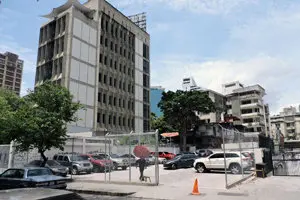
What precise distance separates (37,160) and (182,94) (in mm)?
39698

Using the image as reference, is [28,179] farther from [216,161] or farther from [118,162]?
[216,161]

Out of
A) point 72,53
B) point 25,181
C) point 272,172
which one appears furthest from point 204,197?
point 72,53

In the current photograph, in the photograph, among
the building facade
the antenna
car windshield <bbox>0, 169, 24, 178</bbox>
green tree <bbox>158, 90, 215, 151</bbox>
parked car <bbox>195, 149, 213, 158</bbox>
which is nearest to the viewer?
car windshield <bbox>0, 169, 24, 178</bbox>

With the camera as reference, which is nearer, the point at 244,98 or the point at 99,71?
the point at 99,71

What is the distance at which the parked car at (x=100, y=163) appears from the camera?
17.0 metres

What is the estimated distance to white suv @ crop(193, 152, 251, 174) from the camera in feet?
62.2

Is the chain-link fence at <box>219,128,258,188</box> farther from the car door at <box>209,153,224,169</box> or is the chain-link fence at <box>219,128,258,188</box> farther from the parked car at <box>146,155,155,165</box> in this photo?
the parked car at <box>146,155,155,165</box>

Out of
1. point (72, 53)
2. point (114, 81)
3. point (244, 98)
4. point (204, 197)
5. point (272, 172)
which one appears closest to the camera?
point (204, 197)

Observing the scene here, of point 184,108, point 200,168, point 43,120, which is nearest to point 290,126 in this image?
point 184,108

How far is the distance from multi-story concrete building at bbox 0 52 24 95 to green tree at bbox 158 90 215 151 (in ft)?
407

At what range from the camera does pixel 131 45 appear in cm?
6150

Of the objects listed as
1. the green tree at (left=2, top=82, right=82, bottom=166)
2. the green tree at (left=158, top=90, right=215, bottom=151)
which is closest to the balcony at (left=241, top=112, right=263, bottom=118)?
the green tree at (left=158, top=90, right=215, bottom=151)

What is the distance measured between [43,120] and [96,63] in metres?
33.9

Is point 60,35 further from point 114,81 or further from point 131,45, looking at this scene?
point 131,45
